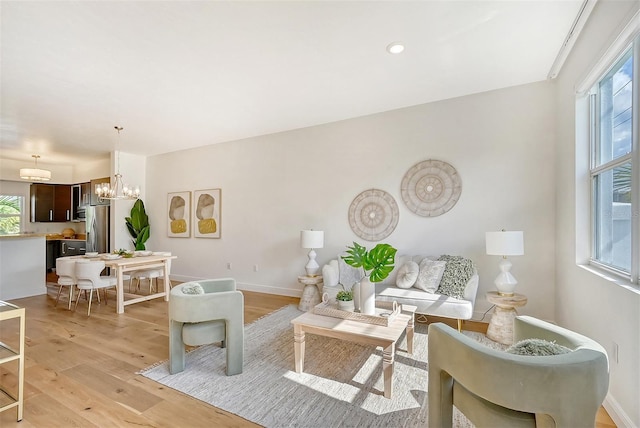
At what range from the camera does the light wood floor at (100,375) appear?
186 cm

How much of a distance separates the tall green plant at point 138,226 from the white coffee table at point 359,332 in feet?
17.2

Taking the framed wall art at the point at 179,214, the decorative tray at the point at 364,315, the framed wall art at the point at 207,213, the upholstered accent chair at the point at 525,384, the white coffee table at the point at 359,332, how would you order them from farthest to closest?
1. the framed wall art at the point at 179,214
2. the framed wall art at the point at 207,213
3. the decorative tray at the point at 364,315
4. the white coffee table at the point at 359,332
5. the upholstered accent chair at the point at 525,384

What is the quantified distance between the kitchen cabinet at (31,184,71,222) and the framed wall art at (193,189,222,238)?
420cm

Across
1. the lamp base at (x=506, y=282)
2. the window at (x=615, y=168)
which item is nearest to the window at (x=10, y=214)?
the lamp base at (x=506, y=282)

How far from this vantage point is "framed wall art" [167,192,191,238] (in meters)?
6.11

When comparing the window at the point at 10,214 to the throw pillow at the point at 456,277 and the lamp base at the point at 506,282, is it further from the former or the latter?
the lamp base at the point at 506,282

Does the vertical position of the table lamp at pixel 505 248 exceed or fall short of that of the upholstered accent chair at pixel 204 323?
it exceeds it

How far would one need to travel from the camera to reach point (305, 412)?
1.91 m

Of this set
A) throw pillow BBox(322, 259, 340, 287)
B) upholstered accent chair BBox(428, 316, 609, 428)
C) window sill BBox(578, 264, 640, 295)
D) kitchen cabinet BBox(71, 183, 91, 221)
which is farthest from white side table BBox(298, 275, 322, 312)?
kitchen cabinet BBox(71, 183, 91, 221)

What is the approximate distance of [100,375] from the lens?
2.39m

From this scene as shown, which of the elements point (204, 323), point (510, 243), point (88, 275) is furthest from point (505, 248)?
point (88, 275)

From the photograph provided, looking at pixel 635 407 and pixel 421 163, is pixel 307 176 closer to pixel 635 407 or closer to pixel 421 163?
pixel 421 163

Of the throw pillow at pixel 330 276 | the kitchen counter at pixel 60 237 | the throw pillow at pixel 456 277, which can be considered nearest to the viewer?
the throw pillow at pixel 456 277

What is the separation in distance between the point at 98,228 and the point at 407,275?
6609 mm
